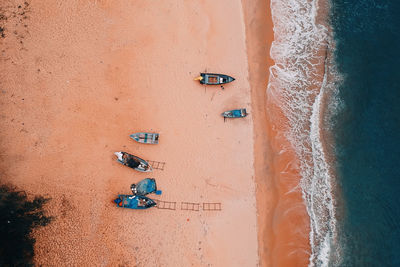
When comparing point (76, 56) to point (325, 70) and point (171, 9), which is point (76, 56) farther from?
point (325, 70)

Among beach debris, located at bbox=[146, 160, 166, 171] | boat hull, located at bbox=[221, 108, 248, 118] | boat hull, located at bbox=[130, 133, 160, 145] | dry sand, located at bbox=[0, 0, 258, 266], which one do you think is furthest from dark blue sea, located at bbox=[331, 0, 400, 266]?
boat hull, located at bbox=[130, 133, 160, 145]

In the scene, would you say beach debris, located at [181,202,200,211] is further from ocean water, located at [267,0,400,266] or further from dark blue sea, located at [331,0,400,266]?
dark blue sea, located at [331,0,400,266]

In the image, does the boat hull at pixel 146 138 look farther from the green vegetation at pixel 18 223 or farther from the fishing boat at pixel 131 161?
the green vegetation at pixel 18 223

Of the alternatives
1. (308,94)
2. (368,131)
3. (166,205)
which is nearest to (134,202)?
(166,205)

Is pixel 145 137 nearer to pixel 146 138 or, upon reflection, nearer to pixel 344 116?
pixel 146 138

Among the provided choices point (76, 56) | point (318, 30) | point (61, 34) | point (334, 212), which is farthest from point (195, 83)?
point (334, 212)
